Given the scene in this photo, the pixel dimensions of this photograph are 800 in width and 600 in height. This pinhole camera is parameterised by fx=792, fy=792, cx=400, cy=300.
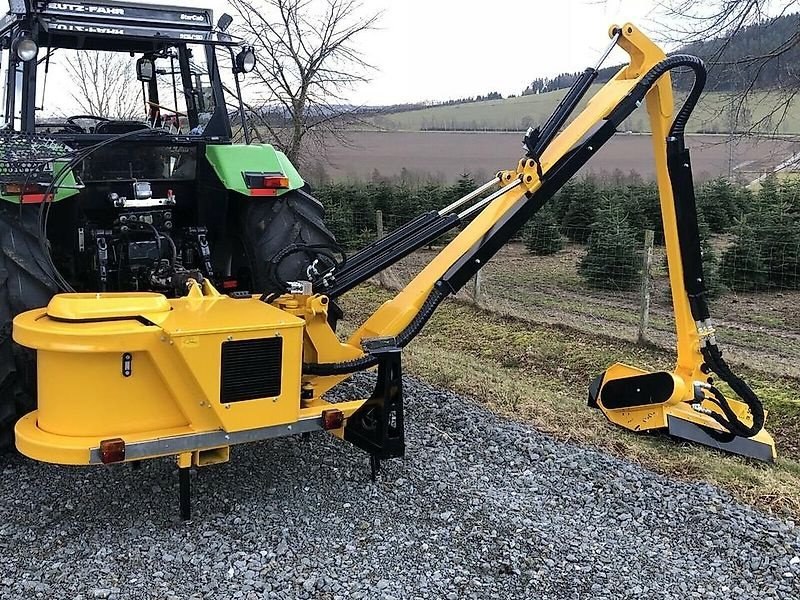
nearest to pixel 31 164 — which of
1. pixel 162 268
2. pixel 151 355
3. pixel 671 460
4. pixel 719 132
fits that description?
pixel 162 268

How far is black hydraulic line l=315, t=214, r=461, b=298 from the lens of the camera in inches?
172

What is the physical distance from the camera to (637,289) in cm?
1181

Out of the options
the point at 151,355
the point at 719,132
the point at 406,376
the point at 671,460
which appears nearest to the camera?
the point at 151,355

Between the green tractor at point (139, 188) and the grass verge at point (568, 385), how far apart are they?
1.80 metres

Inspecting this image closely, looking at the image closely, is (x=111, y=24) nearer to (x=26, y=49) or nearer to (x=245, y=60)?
(x=26, y=49)

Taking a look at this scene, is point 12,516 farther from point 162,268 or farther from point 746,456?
point 746,456

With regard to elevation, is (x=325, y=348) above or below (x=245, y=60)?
below

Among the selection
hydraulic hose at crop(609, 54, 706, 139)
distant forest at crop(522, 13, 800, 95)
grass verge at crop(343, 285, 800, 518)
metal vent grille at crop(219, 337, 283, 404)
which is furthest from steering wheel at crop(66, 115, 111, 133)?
distant forest at crop(522, 13, 800, 95)

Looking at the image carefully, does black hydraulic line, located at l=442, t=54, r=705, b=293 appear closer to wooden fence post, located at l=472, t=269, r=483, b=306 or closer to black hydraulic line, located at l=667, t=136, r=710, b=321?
black hydraulic line, located at l=667, t=136, r=710, b=321

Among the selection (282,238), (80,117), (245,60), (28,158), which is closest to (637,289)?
(245,60)

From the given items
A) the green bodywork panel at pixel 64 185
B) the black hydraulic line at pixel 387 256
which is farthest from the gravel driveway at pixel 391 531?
the green bodywork panel at pixel 64 185

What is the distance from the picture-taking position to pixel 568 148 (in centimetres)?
459

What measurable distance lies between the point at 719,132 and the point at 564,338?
4.49 meters

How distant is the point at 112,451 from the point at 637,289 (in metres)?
9.77
